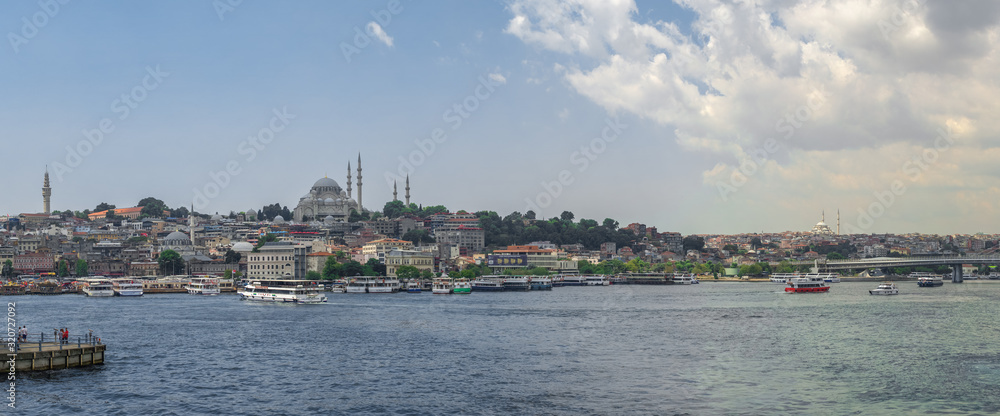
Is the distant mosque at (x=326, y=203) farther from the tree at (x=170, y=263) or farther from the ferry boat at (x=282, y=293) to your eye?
the ferry boat at (x=282, y=293)

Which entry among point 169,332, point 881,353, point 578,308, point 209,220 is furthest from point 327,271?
point 209,220

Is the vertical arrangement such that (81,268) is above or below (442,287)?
above

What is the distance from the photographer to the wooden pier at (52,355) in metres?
27.2

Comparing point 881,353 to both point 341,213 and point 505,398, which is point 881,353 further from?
point 341,213

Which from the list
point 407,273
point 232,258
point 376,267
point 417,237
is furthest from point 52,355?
point 417,237

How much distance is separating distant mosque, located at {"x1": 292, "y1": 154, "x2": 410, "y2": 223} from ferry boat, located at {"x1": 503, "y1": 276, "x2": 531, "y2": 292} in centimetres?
8744

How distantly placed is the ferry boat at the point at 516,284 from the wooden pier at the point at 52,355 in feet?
230

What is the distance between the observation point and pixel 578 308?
202 feet

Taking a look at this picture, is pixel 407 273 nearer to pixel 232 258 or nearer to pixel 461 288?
pixel 461 288

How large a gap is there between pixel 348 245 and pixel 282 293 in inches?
Result: 3184

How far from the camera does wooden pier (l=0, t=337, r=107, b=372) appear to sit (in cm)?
2725

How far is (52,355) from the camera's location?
92.2 feet

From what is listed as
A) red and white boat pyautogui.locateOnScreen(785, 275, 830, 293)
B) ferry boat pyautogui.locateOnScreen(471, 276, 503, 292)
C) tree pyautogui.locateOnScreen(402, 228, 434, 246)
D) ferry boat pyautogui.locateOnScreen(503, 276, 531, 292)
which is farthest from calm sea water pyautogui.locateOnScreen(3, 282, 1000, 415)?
tree pyautogui.locateOnScreen(402, 228, 434, 246)

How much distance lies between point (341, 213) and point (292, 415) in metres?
166
